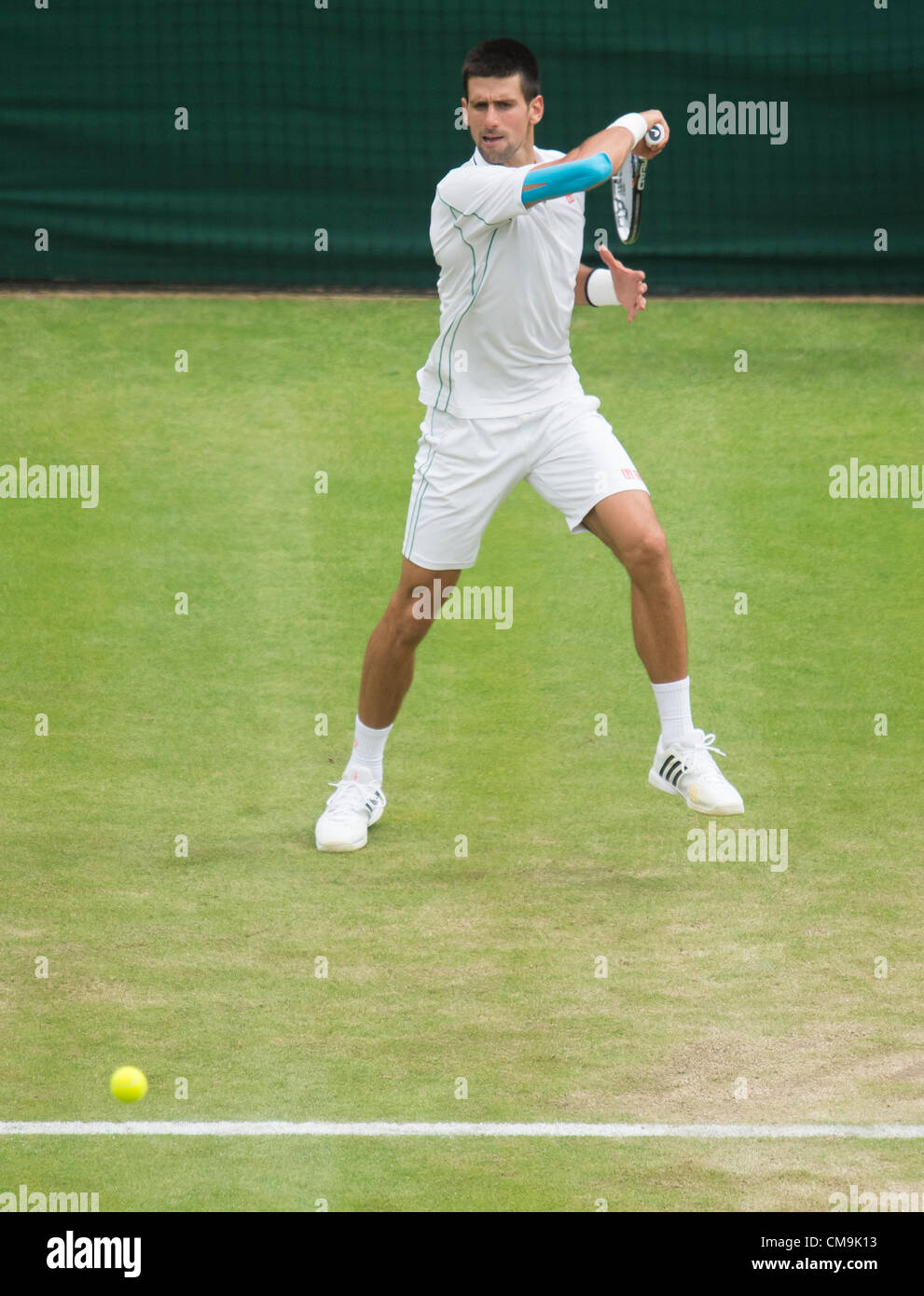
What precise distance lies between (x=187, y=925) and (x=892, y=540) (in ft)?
17.1

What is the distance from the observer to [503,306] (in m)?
7.14

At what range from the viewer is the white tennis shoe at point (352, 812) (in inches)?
297

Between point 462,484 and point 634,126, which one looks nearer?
point 634,126

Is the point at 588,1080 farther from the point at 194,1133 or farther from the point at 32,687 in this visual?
the point at 32,687

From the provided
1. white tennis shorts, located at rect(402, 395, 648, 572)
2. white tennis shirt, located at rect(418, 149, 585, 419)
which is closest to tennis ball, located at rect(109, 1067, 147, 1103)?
white tennis shorts, located at rect(402, 395, 648, 572)

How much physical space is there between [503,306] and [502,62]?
32.9 inches

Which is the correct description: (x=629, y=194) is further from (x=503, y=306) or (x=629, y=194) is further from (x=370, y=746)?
(x=370, y=746)

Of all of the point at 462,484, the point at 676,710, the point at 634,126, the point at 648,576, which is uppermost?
the point at 634,126

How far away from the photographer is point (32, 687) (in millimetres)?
9039

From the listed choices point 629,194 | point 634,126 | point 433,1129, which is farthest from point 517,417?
point 433,1129

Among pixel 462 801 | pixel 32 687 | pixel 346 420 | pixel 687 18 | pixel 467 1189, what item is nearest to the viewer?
pixel 467 1189

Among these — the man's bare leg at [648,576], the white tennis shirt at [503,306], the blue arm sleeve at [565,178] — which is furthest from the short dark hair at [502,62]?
the man's bare leg at [648,576]

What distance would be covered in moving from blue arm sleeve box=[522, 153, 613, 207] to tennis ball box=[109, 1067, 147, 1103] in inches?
123
